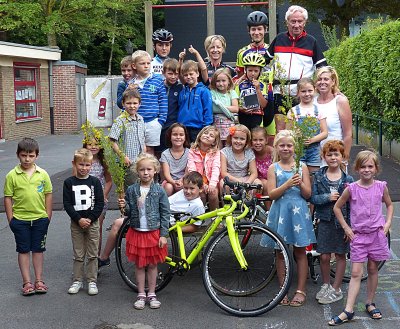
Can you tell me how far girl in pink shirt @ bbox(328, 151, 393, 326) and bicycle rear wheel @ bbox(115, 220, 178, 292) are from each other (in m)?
1.57

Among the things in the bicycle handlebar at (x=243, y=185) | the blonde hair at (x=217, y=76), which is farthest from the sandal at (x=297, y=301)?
the blonde hair at (x=217, y=76)

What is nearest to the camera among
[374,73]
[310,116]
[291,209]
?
[291,209]

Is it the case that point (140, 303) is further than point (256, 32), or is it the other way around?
point (256, 32)

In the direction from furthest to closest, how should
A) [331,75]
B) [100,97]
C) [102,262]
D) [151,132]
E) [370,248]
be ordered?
[100,97], [151,132], [102,262], [331,75], [370,248]

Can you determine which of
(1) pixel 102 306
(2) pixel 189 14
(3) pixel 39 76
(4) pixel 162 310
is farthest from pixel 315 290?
(2) pixel 189 14

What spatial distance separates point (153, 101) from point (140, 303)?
89.3 inches

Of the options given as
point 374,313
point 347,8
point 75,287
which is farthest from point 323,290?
Answer: point 347,8

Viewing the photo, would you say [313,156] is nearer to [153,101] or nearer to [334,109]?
[334,109]

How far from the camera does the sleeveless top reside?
22.3ft

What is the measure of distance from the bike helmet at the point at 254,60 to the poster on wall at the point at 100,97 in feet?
84.8

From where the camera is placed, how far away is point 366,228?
558cm

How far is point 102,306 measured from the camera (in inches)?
240

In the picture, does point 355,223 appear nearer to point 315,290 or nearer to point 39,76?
point 315,290

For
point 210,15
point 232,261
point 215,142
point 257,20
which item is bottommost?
point 232,261
